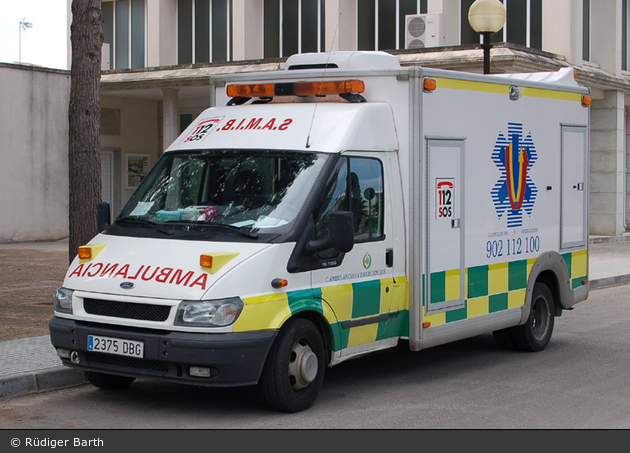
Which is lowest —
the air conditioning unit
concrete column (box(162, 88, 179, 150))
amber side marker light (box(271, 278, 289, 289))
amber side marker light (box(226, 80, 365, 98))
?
amber side marker light (box(271, 278, 289, 289))

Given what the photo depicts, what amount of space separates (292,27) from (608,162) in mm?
10190

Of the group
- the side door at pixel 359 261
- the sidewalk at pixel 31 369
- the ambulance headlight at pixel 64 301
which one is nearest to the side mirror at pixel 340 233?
the side door at pixel 359 261

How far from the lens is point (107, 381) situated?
7160mm

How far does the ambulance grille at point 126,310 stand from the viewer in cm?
612

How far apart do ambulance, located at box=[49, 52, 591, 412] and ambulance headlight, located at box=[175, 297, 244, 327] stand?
0.01 meters

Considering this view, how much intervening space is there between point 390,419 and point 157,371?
5.73 ft

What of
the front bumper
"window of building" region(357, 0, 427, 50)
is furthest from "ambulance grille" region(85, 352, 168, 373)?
"window of building" region(357, 0, 427, 50)

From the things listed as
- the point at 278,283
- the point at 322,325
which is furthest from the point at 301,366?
the point at 278,283

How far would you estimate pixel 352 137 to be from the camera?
6992 millimetres

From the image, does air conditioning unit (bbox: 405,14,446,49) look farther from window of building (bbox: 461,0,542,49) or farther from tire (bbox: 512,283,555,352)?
tire (bbox: 512,283,555,352)

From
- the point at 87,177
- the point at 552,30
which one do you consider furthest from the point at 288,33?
the point at 87,177

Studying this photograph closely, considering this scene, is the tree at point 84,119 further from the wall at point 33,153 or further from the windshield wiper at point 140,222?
the wall at point 33,153

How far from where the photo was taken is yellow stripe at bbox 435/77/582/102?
7.81m

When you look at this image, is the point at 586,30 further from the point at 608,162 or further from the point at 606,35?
the point at 608,162
